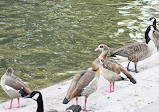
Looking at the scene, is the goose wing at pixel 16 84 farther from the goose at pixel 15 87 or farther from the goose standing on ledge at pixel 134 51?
the goose standing on ledge at pixel 134 51

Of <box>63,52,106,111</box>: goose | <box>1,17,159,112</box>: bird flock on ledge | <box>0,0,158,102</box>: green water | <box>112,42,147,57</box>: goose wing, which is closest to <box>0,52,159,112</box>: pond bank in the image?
<box>1,17,159,112</box>: bird flock on ledge

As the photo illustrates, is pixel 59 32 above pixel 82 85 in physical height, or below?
below

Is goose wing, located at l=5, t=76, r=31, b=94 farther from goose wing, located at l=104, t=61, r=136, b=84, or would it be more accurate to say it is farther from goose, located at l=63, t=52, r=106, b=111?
goose wing, located at l=104, t=61, r=136, b=84

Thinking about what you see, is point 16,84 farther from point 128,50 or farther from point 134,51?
point 134,51

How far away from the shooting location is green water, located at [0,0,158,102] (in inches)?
544

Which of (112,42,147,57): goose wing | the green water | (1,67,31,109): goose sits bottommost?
the green water

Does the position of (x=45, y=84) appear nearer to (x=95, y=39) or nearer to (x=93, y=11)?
(x=95, y=39)

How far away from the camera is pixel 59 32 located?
714 inches

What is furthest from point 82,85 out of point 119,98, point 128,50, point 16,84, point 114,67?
point 128,50

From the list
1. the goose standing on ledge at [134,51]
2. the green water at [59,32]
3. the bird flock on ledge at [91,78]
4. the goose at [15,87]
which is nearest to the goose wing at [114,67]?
the bird flock on ledge at [91,78]

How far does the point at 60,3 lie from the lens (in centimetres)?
2408

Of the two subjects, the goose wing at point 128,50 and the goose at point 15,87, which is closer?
the goose at point 15,87

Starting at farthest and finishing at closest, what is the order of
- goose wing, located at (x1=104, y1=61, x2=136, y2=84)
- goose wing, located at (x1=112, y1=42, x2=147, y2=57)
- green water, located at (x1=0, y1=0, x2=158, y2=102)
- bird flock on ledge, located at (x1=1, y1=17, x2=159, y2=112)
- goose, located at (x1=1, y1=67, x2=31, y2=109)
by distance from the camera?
green water, located at (x1=0, y1=0, x2=158, y2=102)
goose wing, located at (x1=112, y1=42, x2=147, y2=57)
goose wing, located at (x1=104, y1=61, x2=136, y2=84)
goose, located at (x1=1, y1=67, x2=31, y2=109)
bird flock on ledge, located at (x1=1, y1=17, x2=159, y2=112)

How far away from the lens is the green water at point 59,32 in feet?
45.4
